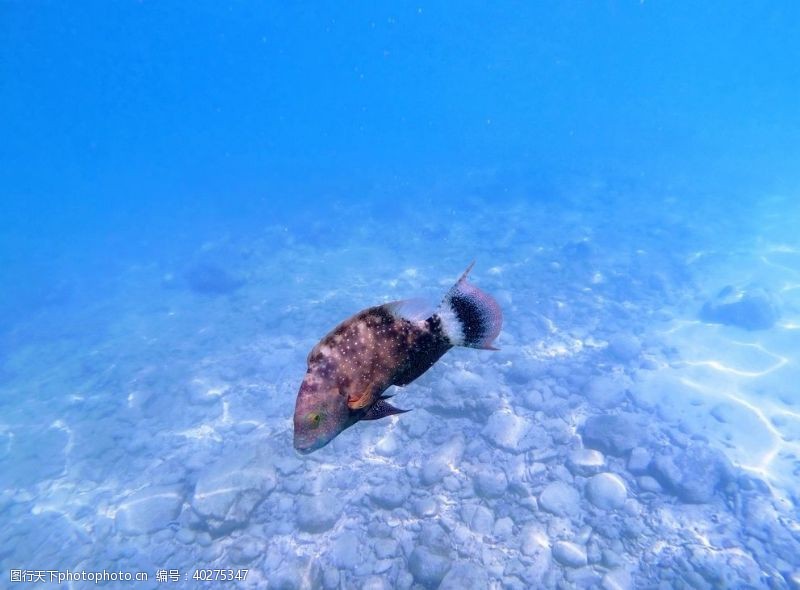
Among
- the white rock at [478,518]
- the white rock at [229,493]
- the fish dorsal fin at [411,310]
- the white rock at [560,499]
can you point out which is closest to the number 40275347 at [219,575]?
the white rock at [229,493]

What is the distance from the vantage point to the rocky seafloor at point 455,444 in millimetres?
8156

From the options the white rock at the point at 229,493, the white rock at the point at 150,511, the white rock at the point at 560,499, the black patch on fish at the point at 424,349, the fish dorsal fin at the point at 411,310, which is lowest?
the white rock at the point at 150,511

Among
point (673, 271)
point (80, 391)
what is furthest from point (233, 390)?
point (673, 271)

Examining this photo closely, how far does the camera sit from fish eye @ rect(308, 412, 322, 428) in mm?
1527

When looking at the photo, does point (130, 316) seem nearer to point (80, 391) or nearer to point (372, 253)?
point (80, 391)

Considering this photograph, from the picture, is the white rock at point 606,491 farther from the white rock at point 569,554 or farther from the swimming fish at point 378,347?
the swimming fish at point 378,347

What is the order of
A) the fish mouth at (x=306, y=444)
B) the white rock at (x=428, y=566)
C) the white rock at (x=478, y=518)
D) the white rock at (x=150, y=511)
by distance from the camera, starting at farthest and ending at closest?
the white rock at (x=150, y=511) → the white rock at (x=478, y=518) → the white rock at (x=428, y=566) → the fish mouth at (x=306, y=444)

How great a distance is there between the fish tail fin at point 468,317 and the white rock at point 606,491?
9.26 meters

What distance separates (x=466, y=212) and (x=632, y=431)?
24.4m

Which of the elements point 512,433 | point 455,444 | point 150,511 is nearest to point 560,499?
point 512,433

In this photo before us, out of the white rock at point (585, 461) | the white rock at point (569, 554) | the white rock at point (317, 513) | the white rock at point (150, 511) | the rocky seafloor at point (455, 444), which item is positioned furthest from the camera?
the white rock at point (150, 511)

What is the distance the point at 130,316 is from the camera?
2283 centimetres

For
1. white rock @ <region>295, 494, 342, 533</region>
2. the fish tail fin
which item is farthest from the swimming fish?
white rock @ <region>295, 494, 342, 533</region>

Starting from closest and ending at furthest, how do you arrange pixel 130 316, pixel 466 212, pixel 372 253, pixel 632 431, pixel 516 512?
pixel 516 512
pixel 632 431
pixel 130 316
pixel 372 253
pixel 466 212
